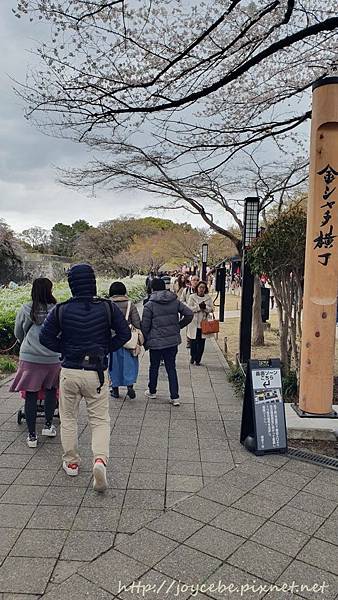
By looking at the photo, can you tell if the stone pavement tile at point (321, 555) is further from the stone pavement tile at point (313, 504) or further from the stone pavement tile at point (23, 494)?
the stone pavement tile at point (23, 494)

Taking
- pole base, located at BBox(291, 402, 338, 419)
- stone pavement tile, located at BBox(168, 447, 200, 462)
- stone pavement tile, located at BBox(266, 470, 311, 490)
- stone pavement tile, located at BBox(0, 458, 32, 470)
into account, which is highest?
pole base, located at BBox(291, 402, 338, 419)

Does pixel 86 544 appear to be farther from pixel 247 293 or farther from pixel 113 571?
pixel 247 293

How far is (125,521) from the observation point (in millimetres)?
2977

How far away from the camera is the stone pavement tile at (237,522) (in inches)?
114

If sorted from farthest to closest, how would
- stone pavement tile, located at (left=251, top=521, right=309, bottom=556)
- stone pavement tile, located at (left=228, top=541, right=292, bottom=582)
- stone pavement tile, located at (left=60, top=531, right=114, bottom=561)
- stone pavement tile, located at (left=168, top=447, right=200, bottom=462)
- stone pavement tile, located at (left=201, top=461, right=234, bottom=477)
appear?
stone pavement tile, located at (left=168, top=447, right=200, bottom=462), stone pavement tile, located at (left=201, top=461, right=234, bottom=477), stone pavement tile, located at (left=251, top=521, right=309, bottom=556), stone pavement tile, located at (left=60, top=531, right=114, bottom=561), stone pavement tile, located at (left=228, top=541, right=292, bottom=582)

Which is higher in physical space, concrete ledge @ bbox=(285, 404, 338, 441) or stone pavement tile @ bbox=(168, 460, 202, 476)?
concrete ledge @ bbox=(285, 404, 338, 441)

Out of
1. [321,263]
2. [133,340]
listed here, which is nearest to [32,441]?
[133,340]

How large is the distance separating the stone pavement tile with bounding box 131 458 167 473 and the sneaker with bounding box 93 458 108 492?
1.65 feet

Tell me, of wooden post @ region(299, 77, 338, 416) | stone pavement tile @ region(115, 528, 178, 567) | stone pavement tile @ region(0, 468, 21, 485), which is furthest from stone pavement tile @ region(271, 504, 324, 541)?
stone pavement tile @ region(0, 468, 21, 485)

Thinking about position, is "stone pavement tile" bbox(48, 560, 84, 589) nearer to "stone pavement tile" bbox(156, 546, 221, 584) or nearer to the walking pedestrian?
"stone pavement tile" bbox(156, 546, 221, 584)

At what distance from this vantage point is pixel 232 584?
239 centimetres

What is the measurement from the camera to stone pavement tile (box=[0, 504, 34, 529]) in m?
2.94

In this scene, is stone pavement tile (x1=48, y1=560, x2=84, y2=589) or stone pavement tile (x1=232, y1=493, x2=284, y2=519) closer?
stone pavement tile (x1=48, y1=560, x2=84, y2=589)

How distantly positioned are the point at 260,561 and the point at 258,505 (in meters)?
0.65
